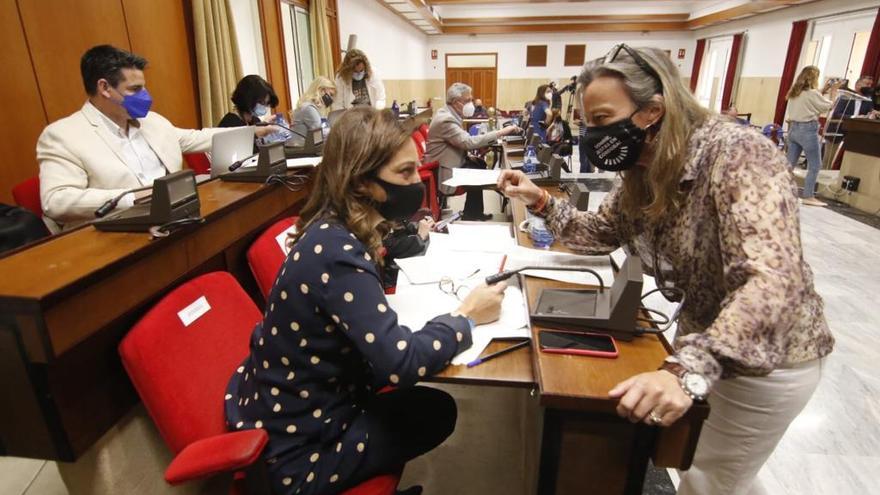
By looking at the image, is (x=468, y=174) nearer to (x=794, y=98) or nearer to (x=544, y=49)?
(x=794, y=98)

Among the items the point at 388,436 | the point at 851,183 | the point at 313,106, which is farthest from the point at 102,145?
the point at 851,183

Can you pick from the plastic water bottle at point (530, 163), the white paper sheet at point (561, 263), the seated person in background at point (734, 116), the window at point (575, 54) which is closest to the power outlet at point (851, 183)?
the seated person in background at point (734, 116)

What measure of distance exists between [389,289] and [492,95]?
14.0 metres

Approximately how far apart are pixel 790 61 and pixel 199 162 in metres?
10.0

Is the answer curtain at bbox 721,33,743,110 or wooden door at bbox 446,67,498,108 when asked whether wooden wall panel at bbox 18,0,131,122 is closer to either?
curtain at bbox 721,33,743,110

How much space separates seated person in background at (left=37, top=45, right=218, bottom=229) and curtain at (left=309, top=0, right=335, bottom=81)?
4.15m

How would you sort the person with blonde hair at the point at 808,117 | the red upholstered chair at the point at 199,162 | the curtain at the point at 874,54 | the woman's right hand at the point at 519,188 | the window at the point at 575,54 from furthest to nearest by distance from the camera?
the window at the point at 575,54 < the curtain at the point at 874,54 < the person with blonde hair at the point at 808,117 < the red upholstered chair at the point at 199,162 < the woman's right hand at the point at 519,188

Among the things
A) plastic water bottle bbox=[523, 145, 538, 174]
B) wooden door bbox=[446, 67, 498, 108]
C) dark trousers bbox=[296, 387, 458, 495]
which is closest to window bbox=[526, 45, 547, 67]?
wooden door bbox=[446, 67, 498, 108]

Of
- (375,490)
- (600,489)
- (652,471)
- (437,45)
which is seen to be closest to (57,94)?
(375,490)

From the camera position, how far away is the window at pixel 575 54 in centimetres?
1356

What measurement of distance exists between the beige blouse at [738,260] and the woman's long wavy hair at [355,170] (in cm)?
65

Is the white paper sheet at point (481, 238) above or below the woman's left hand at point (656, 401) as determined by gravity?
below

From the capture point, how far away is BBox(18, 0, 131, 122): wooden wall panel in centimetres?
252

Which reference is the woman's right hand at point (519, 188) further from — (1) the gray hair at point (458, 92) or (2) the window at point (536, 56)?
(2) the window at point (536, 56)
